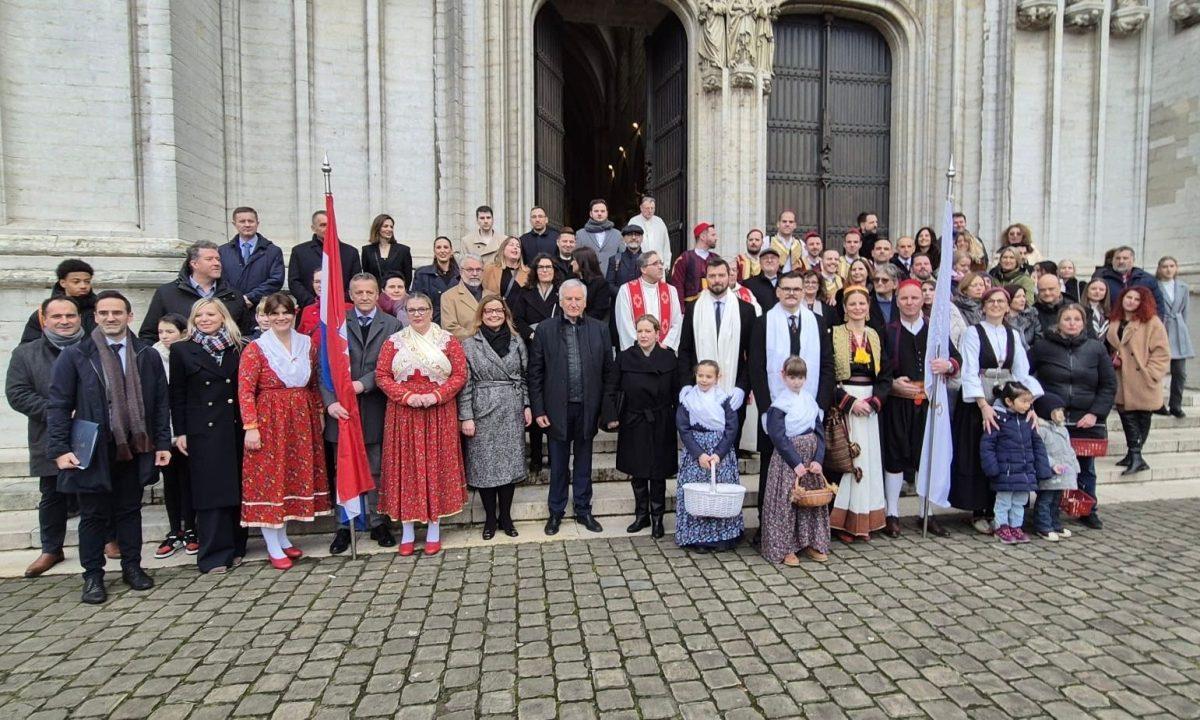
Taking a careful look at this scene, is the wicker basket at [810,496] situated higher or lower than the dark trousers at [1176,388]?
lower

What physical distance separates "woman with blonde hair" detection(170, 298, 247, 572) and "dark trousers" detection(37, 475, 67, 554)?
88 cm

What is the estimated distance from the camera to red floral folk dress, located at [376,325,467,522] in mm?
4961

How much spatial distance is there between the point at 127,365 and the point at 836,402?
203 inches

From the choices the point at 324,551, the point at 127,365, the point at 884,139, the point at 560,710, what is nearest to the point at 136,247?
the point at 127,365

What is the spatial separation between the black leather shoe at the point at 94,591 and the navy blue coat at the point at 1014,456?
20.9 feet

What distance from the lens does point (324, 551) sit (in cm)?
511

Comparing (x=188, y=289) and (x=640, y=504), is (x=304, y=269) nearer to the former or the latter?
(x=188, y=289)

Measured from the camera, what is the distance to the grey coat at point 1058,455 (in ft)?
17.1

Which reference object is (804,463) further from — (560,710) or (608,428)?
(560,710)

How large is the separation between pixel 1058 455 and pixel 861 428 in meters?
1.62

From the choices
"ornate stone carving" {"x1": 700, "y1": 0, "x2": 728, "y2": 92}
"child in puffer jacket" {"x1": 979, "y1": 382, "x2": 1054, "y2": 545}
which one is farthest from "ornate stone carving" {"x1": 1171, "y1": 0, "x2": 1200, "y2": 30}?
"child in puffer jacket" {"x1": 979, "y1": 382, "x2": 1054, "y2": 545}

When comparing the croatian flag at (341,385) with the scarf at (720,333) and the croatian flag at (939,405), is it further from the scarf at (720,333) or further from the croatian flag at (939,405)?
the croatian flag at (939,405)

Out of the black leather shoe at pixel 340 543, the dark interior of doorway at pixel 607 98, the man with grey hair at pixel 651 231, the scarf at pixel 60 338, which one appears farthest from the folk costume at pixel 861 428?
the dark interior of doorway at pixel 607 98

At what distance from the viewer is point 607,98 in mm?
18531
